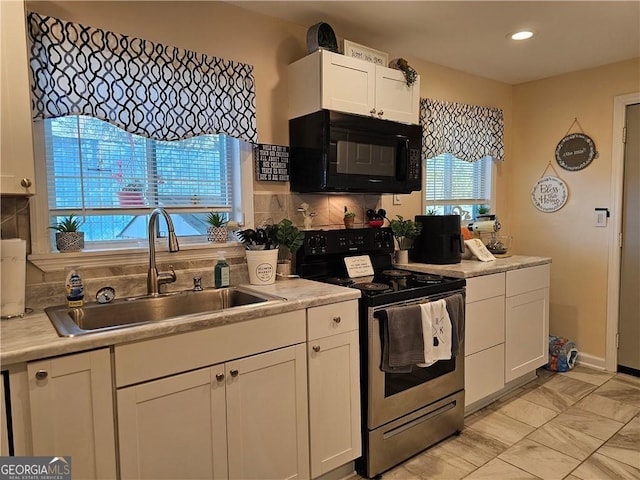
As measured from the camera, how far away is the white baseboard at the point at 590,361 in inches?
136

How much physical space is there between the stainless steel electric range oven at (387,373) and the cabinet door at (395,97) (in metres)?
0.72

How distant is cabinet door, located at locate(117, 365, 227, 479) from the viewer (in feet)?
4.78

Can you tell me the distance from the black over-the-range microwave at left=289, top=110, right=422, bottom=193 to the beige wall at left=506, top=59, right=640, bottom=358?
1630 mm

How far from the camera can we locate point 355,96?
241 centimetres

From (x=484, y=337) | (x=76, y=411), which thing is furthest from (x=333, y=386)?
(x=484, y=337)

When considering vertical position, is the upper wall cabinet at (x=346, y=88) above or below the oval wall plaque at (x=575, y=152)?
above

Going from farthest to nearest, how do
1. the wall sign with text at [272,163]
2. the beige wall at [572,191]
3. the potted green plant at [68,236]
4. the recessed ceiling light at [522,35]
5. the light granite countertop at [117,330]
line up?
the beige wall at [572,191], the recessed ceiling light at [522,35], the wall sign with text at [272,163], the potted green plant at [68,236], the light granite countertop at [117,330]

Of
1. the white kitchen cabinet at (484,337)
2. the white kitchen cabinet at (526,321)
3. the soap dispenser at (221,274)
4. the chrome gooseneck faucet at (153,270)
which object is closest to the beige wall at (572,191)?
the white kitchen cabinet at (526,321)

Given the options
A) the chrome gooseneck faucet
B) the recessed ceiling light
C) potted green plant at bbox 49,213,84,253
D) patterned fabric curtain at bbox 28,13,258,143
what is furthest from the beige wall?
potted green plant at bbox 49,213,84,253

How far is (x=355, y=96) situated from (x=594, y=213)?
2.30 m

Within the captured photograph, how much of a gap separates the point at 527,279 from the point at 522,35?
1.59 meters

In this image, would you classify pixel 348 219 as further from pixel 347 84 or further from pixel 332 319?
pixel 332 319

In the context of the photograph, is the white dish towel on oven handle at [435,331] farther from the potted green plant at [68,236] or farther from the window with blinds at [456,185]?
the potted green plant at [68,236]

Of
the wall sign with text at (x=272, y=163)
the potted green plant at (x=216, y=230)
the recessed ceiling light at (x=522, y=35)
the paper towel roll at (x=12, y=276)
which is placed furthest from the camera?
the recessed ceiling light at (x=522, y=35)
